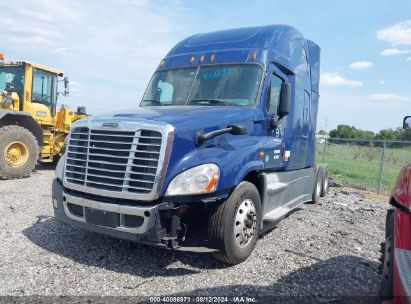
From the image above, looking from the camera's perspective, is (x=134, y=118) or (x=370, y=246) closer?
(x=134, y=118)

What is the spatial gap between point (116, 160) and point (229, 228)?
1.56 metres

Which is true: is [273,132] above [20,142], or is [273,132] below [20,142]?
above

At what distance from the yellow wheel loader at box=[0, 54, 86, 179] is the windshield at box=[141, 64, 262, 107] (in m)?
6.06

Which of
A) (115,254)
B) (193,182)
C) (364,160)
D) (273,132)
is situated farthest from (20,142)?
(364,160)

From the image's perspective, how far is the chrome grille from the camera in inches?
159

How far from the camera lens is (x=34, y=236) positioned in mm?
5348

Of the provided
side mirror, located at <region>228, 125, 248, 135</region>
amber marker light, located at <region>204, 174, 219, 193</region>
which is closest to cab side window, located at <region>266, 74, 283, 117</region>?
side mirror, located at <region>228, 125, 248, 135</region>

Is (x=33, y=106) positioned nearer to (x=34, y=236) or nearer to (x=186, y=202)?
(x=34, y=236)

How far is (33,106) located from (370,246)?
10.2m

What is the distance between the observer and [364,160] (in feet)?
60.4

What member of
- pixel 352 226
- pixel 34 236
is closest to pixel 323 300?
pixel 352 226

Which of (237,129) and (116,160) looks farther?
(237,129)

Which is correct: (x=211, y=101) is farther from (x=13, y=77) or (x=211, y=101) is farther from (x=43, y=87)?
(x=13, y=77)

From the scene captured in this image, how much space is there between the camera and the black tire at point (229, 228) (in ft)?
13.7
